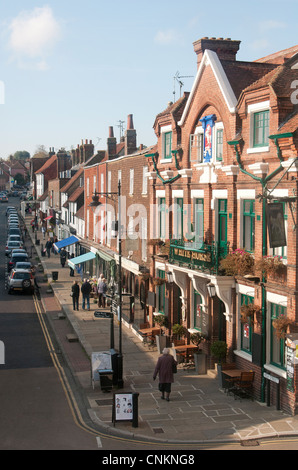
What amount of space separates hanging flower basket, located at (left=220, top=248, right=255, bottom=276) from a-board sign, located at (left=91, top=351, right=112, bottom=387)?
15.9 ft

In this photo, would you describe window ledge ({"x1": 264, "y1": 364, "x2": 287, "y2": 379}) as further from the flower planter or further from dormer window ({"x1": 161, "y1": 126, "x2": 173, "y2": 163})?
dormer window ({"x1": 161, "y1": 126, "x2": 173, "y2": 163})

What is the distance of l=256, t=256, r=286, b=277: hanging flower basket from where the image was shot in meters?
17.0

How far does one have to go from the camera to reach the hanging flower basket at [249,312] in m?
18.3

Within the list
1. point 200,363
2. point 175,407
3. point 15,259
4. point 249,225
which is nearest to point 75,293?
point 200,363

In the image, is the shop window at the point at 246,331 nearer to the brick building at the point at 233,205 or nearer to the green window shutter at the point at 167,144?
the brick building at the point at 233,205

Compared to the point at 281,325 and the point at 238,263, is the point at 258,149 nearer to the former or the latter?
the point at 238,263

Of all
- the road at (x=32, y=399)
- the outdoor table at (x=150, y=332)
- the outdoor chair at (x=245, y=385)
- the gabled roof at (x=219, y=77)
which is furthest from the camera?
the outdoor table at (x=150, y=332)

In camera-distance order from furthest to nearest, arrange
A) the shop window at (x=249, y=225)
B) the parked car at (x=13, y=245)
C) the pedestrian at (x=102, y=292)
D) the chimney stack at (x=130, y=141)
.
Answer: the parked car at (x=13, y=245) → the chimney stack at (x=130, y=141) → the pedestrian at (x=102, y=292) → the shop window at (x=249, y=225)

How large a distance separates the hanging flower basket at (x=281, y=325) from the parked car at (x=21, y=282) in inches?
967

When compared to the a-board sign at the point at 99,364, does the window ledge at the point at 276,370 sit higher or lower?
higher

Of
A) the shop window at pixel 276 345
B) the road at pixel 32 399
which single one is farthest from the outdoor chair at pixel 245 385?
the road at pixel 32 399

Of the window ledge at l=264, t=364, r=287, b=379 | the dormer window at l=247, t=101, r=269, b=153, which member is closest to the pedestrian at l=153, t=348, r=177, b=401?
the window ledge at l=264, t=364, r=287, b=379
